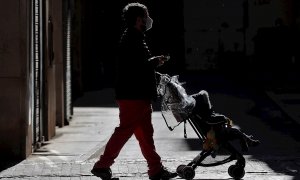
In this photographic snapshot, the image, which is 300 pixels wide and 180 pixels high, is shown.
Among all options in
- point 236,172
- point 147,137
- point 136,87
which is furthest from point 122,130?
point 236,172

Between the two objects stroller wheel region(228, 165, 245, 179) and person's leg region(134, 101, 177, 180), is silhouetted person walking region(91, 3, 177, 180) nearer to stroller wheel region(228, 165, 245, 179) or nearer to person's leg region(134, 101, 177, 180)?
person's leg region(134, 101, 177, 180)

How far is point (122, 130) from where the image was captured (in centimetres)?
851

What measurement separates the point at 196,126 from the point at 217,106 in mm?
11265

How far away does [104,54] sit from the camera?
35406 mm

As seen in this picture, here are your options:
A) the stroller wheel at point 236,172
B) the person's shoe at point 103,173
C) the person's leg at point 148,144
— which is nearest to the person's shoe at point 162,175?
the person's leg at point 148,144

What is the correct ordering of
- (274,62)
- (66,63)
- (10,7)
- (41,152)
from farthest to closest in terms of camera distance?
1. (274,62)
2. (66,63)
3. (41,152)
4. (10,7)

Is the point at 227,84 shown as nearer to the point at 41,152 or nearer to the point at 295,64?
the point at 295,64

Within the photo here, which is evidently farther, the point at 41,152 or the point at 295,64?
the point at 295,64

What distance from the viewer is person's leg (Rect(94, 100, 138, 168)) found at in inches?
333

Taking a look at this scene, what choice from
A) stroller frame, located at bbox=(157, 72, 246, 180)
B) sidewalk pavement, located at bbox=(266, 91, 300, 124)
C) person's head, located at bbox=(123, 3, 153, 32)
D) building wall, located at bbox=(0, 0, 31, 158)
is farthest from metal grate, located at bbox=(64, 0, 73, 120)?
person's head, located at bbox=(123, 3, 153, 32)

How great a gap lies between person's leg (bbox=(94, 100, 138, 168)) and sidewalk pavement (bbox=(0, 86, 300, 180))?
0.55 meters

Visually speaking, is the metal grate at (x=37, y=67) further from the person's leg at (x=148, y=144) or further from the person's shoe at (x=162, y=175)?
the person's shoe at (x=162, y=175)

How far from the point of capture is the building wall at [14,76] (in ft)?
34.3

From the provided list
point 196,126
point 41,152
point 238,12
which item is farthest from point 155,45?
point 196,126
